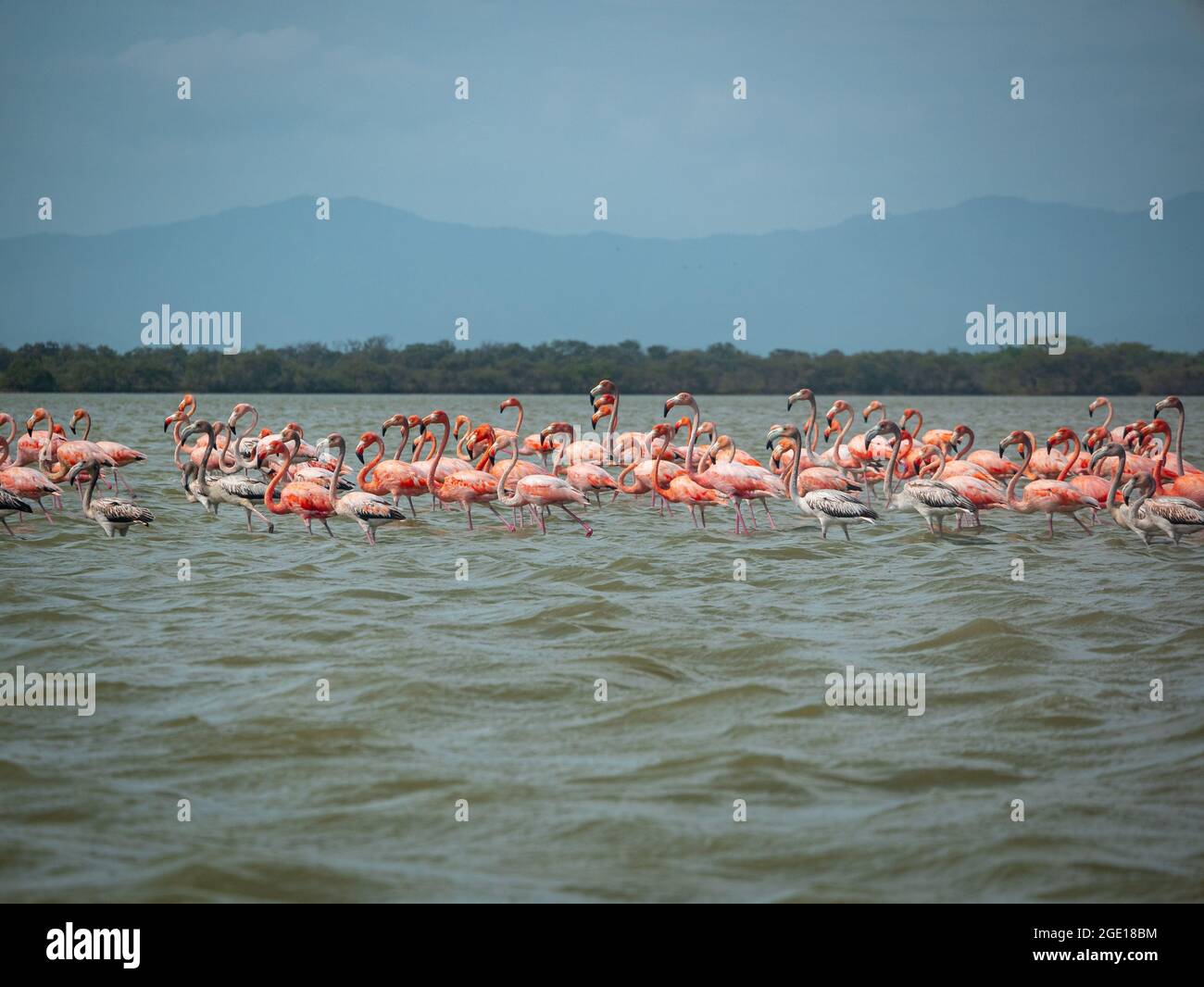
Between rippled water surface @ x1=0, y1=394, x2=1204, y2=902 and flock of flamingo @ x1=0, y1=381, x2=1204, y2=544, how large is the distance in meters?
0.75

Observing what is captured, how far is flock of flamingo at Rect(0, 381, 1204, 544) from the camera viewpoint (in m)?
12.9

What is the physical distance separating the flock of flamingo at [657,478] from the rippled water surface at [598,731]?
29.4 inches

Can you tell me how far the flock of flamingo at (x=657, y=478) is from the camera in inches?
507

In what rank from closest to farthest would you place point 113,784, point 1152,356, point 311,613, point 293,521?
1. point 113,784
2. point 311,613
3. point 293,521
4. point 1152,356

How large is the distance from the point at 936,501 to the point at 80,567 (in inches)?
298

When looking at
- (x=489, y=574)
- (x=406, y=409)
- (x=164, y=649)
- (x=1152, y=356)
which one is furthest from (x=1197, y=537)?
(x=1152, y=356)

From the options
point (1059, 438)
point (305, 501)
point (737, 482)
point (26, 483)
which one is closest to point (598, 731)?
point (305, 501)

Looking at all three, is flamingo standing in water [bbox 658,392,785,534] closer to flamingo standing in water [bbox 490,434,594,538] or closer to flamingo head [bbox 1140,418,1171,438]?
flamingo standing in water [bbox 490,434,594,538]

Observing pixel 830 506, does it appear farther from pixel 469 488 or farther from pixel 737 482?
pixel 469 488

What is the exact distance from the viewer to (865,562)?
479 inches

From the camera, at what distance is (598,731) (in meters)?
6.85

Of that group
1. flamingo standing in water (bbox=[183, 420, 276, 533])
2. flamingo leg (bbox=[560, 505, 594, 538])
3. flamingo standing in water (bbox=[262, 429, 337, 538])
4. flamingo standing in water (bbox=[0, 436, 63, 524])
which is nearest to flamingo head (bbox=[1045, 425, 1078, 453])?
flamingo leg (bbox=[560, 505, 594, 538])

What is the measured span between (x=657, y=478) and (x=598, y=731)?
7.74 meters
